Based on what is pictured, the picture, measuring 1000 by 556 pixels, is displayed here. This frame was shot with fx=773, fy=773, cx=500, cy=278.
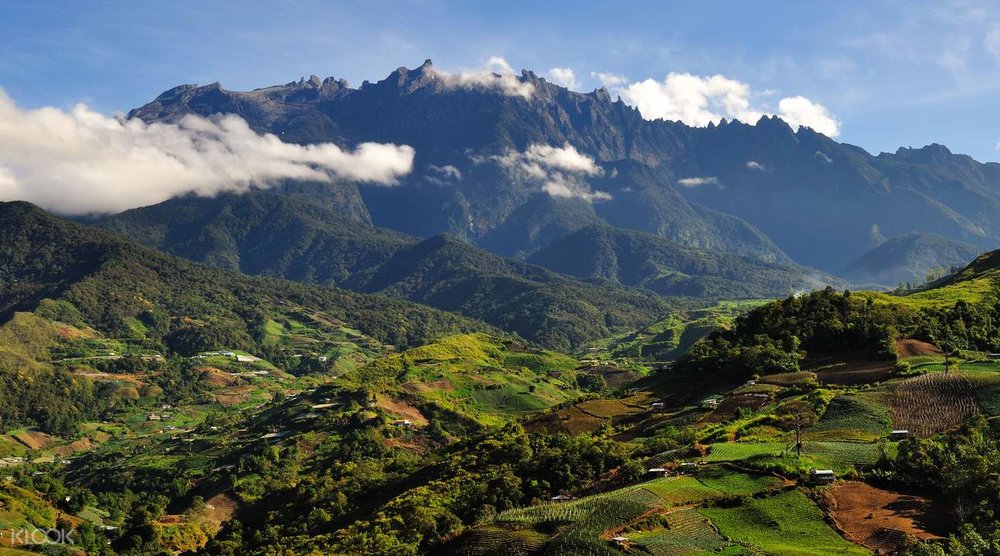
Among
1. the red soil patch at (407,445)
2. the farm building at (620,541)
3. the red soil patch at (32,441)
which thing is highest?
the farm building at (620,541)

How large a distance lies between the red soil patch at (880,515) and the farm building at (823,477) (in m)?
A: 0.71

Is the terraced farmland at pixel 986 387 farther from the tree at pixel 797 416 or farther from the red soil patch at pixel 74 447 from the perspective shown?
the red soil patch at pixel 74 447

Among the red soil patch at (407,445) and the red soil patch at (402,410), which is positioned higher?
the red soil patch at (402,410)

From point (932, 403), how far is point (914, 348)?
88.1 feet

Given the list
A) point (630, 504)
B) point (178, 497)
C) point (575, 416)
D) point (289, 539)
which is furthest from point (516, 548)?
point (178, 497)

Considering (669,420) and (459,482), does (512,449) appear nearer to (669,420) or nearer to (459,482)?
(459,482)

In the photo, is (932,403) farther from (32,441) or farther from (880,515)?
(32,441)

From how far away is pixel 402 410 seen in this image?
515 feet

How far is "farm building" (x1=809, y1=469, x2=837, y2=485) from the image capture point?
185ft

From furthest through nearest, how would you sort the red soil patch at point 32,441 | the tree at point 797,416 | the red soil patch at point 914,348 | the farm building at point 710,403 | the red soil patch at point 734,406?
the red soil patch at point 32,441 < the red soil patch at point 914,348 < the farm building at point 710,403 < the red soil patch at point 734,406 < the tree at point 797,416

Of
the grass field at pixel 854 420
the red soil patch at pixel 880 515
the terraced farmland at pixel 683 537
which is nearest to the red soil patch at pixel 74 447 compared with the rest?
the grass field at pixel 854 420

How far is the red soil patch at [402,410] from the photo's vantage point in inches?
6068

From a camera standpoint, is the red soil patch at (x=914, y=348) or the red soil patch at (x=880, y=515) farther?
the red soil patch at (x=914, y=348)

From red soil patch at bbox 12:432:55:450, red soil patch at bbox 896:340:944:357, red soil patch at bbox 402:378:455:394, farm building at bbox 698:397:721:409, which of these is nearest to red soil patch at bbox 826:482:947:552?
farm building at bbox 698:397:721:409
